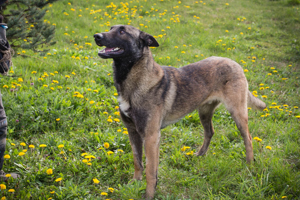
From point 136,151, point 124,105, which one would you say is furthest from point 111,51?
point 136,151

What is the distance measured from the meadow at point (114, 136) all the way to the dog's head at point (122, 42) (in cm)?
121

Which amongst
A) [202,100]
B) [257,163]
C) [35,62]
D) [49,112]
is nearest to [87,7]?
[35,62]

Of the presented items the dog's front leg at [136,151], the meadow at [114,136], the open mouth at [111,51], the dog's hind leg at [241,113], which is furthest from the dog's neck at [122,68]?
the dog's hind leg at [241,113]

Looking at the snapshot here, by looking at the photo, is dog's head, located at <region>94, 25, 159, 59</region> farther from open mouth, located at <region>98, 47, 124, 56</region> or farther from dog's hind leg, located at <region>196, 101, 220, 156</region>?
dog's hind leg, located at <region>196, 101, 220, 156</region>

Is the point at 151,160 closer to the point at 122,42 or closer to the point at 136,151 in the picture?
the point at 136,151

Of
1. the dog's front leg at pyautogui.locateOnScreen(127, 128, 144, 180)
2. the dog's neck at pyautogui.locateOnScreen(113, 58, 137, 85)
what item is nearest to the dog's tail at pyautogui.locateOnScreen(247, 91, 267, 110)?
the dog's front leg at pyautogui.locateOnScreen(127, 128, 144, 180)

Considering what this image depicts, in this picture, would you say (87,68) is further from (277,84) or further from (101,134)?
(277,84)

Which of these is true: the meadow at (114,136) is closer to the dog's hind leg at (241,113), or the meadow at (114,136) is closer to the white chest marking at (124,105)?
the dog's hind leg at (241,113)

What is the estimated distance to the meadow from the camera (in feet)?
9.52

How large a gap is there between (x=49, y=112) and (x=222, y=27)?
722 centimetres

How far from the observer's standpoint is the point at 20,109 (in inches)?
146

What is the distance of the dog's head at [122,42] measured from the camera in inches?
106

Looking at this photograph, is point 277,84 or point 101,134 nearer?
point 101,134

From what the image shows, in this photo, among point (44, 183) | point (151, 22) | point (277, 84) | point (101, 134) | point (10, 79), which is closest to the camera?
point (44, 183)
